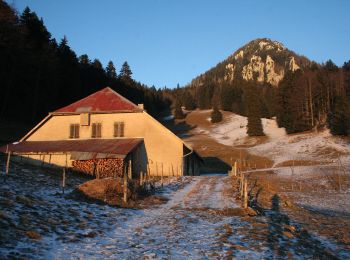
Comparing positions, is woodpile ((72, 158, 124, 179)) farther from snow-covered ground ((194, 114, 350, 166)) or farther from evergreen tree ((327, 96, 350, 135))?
evergreen tree ((327, 96, 350, 135))

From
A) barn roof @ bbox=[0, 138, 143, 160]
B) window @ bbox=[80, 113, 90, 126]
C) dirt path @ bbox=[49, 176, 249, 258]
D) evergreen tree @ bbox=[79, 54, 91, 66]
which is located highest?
evergreen tree @ bbox=[79, 54, 91, 66]

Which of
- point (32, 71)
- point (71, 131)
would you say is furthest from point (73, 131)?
point (32, 71)

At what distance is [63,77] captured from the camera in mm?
72000

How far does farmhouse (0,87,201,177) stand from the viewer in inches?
1314

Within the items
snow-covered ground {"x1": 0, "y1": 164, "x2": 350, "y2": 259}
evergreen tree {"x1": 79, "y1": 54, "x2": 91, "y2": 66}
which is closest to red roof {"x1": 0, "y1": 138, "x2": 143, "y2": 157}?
snow-covered ground {"x1": 0, "y1": 164, "x2": 350, "y2": 259}

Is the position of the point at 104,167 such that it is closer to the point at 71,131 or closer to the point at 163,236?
the point at 71,131

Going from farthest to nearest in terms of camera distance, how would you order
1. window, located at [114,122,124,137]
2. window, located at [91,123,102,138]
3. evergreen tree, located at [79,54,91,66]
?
evergreen tree, located at [79,54,91,66] → window, located at [91,123,102,138] → window, located at [114,122,124,137]

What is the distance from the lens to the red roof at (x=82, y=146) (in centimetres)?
3288

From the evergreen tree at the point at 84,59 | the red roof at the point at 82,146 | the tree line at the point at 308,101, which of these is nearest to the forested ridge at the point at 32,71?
the evergreen tree at the point at 84,59

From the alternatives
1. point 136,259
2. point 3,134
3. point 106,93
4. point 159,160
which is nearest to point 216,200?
point 136,259

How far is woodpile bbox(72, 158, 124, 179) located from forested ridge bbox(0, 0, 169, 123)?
3099 centimetres

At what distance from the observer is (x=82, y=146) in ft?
115

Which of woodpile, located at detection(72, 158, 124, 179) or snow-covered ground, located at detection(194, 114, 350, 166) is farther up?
snow-covered ground, located at detection(194, 114, 350, 166)

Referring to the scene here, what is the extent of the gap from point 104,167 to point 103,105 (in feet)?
32.8
